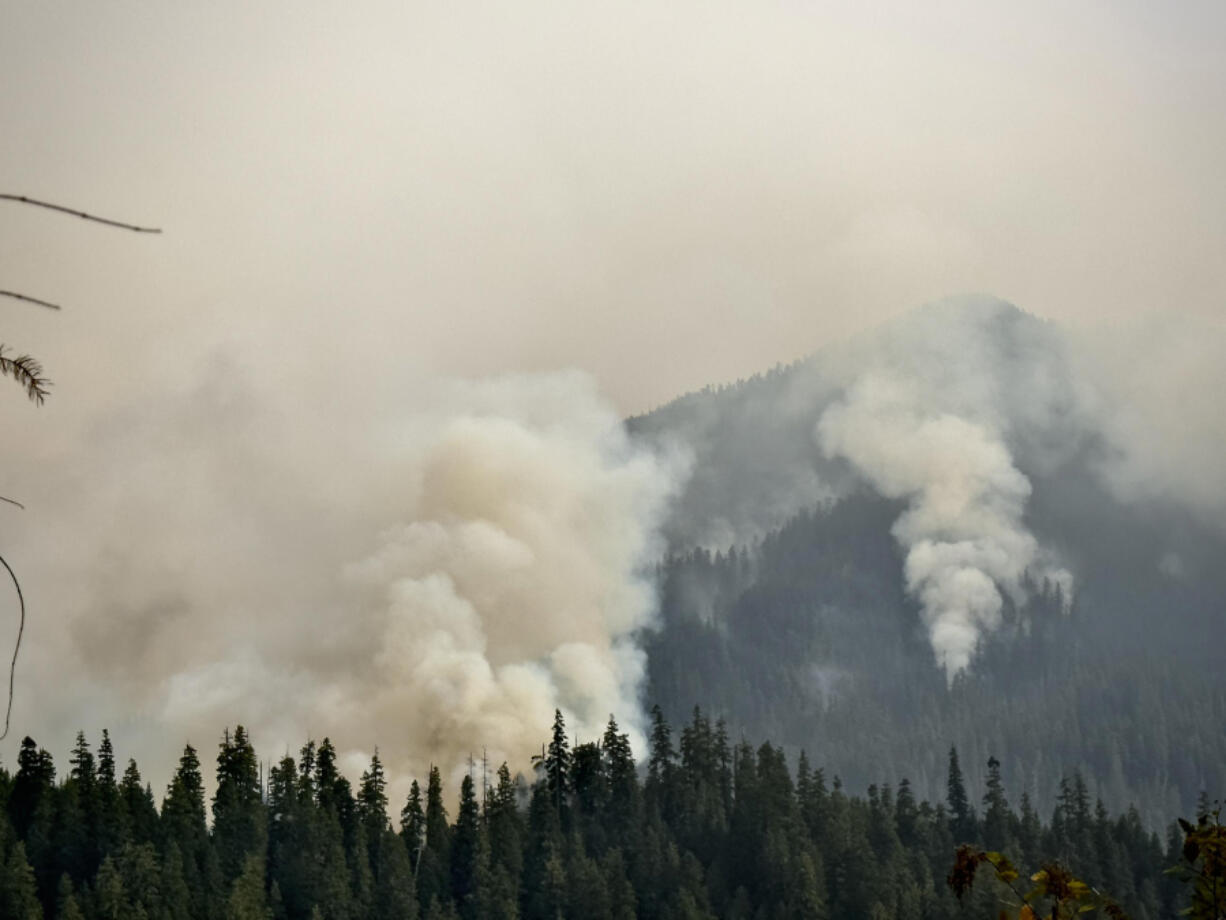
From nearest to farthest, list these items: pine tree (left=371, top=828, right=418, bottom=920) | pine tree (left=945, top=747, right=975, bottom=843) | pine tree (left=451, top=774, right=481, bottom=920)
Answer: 1. pine tree (left=371, top=828, right=418, bottom=920)
2. pine tree (left=451, top=774, right=481, bottom=920)
3. pine tree (left=945, top=747, right=975, bottom=843)

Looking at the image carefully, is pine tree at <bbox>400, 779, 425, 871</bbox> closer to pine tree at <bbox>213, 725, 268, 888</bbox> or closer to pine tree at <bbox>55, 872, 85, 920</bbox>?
pine tree at <bbox>213, 725, 268, 888</bbox>

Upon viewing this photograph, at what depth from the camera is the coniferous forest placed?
321 feet

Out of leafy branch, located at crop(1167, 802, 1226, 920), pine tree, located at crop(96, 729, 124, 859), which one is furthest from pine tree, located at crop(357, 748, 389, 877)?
leafy branch, located at crop(1167, 802, 1226, 920)

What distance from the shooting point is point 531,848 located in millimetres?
114938

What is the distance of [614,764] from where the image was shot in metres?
130

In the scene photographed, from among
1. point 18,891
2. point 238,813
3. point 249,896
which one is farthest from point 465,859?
point 18,891

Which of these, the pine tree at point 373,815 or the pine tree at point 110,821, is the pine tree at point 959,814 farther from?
the pine tree at point 110,821

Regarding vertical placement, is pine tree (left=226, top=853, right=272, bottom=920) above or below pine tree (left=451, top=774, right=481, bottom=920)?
below

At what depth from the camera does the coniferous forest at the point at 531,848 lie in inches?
3851

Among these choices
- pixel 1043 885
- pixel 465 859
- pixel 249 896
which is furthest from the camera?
pixel 465 859

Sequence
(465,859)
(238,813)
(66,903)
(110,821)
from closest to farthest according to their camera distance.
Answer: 1. (66,903)
2. (110,821)
3. (238,813)
4. (465,859)

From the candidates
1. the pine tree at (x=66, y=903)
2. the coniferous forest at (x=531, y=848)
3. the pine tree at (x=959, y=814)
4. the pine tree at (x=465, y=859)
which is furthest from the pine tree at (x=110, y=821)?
the pine tree at (x=959, y=814)

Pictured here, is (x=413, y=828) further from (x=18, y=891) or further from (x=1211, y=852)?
(x=1211, y=852)

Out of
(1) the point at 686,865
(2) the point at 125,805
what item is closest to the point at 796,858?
(1) the point at 686,865
